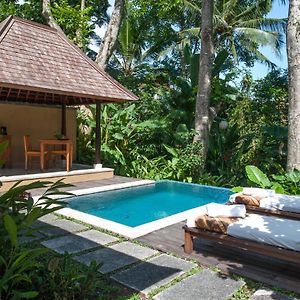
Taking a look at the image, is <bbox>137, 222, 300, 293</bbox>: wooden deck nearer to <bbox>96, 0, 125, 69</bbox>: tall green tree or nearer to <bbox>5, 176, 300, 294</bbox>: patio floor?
<bbox>5, 176, 300, 294</bbox>: patio floor

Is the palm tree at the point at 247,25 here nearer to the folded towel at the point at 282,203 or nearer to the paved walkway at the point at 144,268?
the folded towel at the point at 282,203

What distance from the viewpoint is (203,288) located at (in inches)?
134

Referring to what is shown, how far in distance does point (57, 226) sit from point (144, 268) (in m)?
2.17

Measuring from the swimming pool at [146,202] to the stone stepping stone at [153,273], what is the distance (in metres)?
1.60

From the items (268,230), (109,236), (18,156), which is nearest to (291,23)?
(268,230)

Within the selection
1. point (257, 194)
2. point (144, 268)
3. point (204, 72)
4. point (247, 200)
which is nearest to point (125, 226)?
point (144, 268)

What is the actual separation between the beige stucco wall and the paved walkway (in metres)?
7.38

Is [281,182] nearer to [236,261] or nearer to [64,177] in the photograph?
[236,261]

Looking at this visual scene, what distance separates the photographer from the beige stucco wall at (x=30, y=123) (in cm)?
1156

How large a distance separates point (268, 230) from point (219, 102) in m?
11.5

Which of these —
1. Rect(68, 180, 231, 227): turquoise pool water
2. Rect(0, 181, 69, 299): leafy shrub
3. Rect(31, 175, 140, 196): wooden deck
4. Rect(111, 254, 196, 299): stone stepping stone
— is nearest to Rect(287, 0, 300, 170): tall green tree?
Rect(68, 180, 231, 227): turquoise pool water

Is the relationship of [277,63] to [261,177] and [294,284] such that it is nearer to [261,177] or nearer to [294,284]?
[261,177]

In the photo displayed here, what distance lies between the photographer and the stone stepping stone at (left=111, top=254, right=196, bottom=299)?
3.47m

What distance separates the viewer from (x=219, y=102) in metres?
14.9
